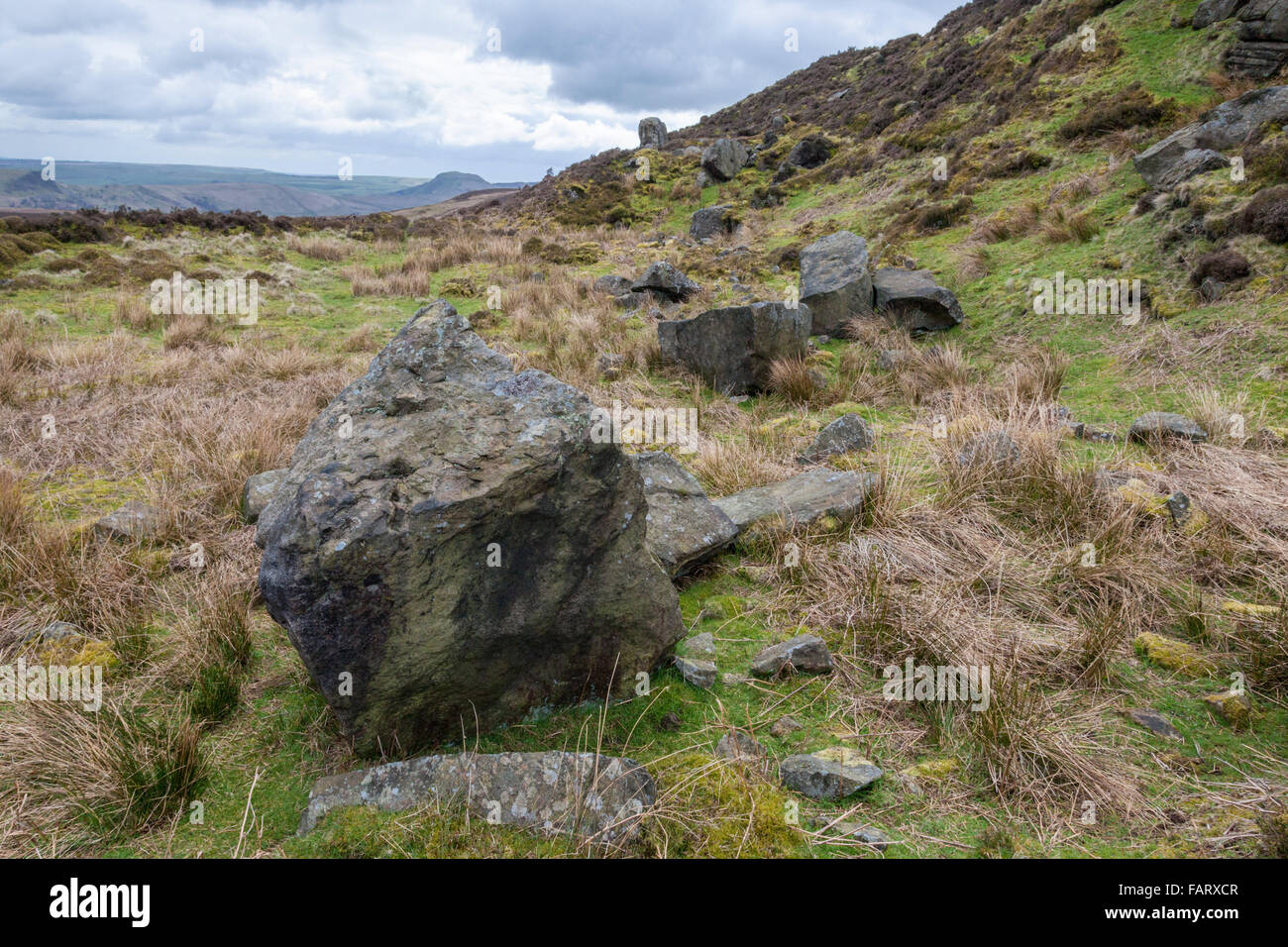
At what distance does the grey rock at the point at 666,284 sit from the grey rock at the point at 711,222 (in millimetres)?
8613

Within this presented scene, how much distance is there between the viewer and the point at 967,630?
3.53m

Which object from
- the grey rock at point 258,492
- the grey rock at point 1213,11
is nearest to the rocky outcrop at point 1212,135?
the grey rock at point 1213,11

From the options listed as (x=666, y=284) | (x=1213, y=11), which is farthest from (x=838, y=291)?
(x=1213, y=11)

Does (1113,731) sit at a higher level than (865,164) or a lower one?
lower

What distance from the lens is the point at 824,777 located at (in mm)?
2760

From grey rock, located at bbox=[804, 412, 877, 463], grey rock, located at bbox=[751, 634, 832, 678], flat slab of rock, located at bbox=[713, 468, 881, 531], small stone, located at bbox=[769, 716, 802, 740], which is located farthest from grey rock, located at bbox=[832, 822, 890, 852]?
grey rock, located at bbox=[804, 412, 877, 463]

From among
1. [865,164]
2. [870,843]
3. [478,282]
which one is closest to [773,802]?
[870,843]

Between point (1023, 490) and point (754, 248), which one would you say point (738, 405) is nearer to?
point (1023, 490)

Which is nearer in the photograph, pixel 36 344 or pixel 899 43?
pixel 36 344

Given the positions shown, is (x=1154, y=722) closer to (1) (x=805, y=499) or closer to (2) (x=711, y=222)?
(1) (x=805, y=499)

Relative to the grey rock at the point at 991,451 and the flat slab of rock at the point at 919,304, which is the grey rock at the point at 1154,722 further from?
the flat slab of rock at the point at 919,304

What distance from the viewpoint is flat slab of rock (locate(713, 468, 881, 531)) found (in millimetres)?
4742

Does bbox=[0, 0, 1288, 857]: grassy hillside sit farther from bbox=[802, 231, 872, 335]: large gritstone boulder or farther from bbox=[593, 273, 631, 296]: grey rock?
bbox=[593, 273, 631, 296]: grey rock

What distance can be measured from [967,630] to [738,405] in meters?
5.09
